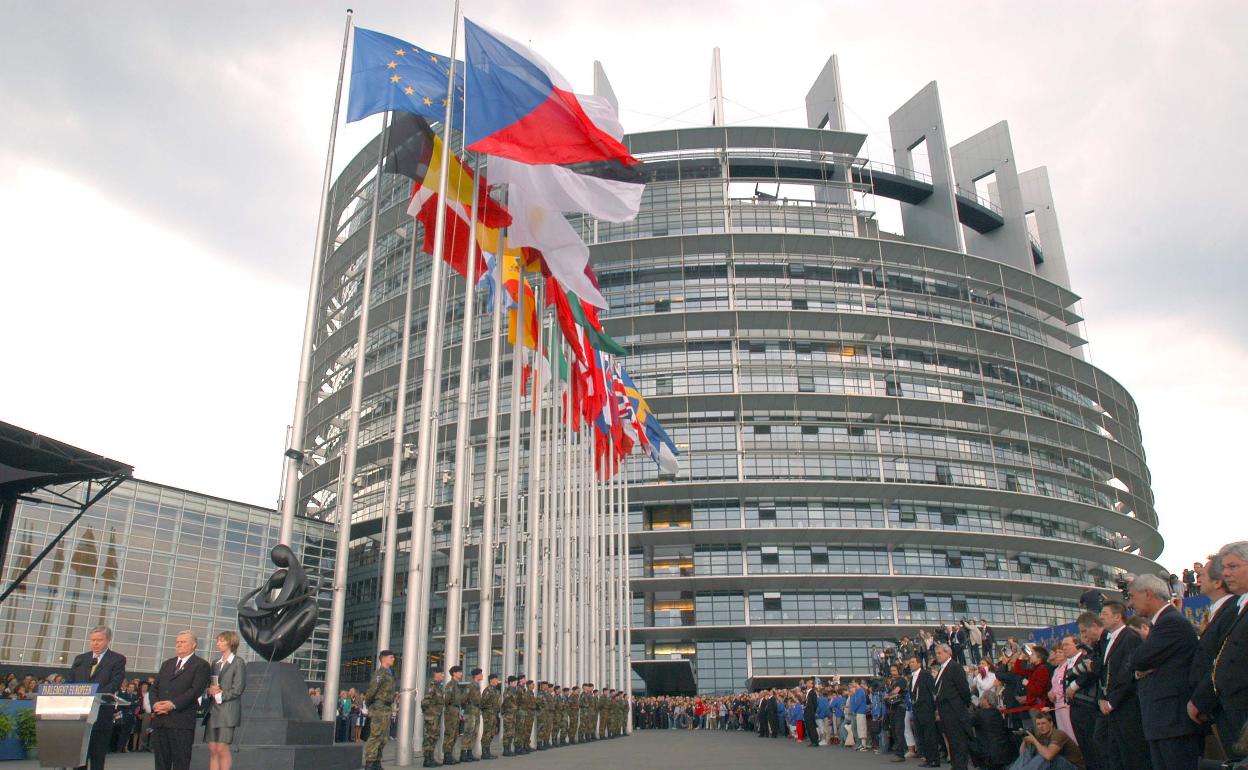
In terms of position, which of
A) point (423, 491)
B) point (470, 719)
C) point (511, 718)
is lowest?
point (511, 718)

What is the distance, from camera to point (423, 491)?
14656 millimetres

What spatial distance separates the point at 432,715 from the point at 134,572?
26.7 metres

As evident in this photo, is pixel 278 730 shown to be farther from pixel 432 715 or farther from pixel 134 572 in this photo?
pixel 134 572

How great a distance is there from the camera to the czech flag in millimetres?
14969

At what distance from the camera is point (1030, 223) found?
75.4 metres

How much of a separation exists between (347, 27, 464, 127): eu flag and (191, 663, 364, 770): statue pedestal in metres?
9.71

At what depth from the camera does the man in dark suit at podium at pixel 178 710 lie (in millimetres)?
8133

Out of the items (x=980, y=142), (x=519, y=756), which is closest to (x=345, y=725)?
(x=519, y=756)

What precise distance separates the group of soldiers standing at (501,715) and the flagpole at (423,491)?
0.42m

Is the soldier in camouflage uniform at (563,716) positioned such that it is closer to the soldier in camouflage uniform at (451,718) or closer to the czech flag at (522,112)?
the soldier in camouflage uniform at (451,718)

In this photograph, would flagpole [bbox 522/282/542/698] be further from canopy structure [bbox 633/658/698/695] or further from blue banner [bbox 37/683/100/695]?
canopy structure [bbox 633/658/698/695]

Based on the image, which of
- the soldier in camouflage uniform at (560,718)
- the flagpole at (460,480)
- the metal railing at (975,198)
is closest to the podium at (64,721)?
the flagpole at (460,480)

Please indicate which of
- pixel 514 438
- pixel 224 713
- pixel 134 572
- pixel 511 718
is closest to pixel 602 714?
pixel 511 718

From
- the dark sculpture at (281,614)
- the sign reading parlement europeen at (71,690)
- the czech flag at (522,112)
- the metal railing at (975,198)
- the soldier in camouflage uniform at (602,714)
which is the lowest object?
the soldier in camouflage uniform at (602,714)
